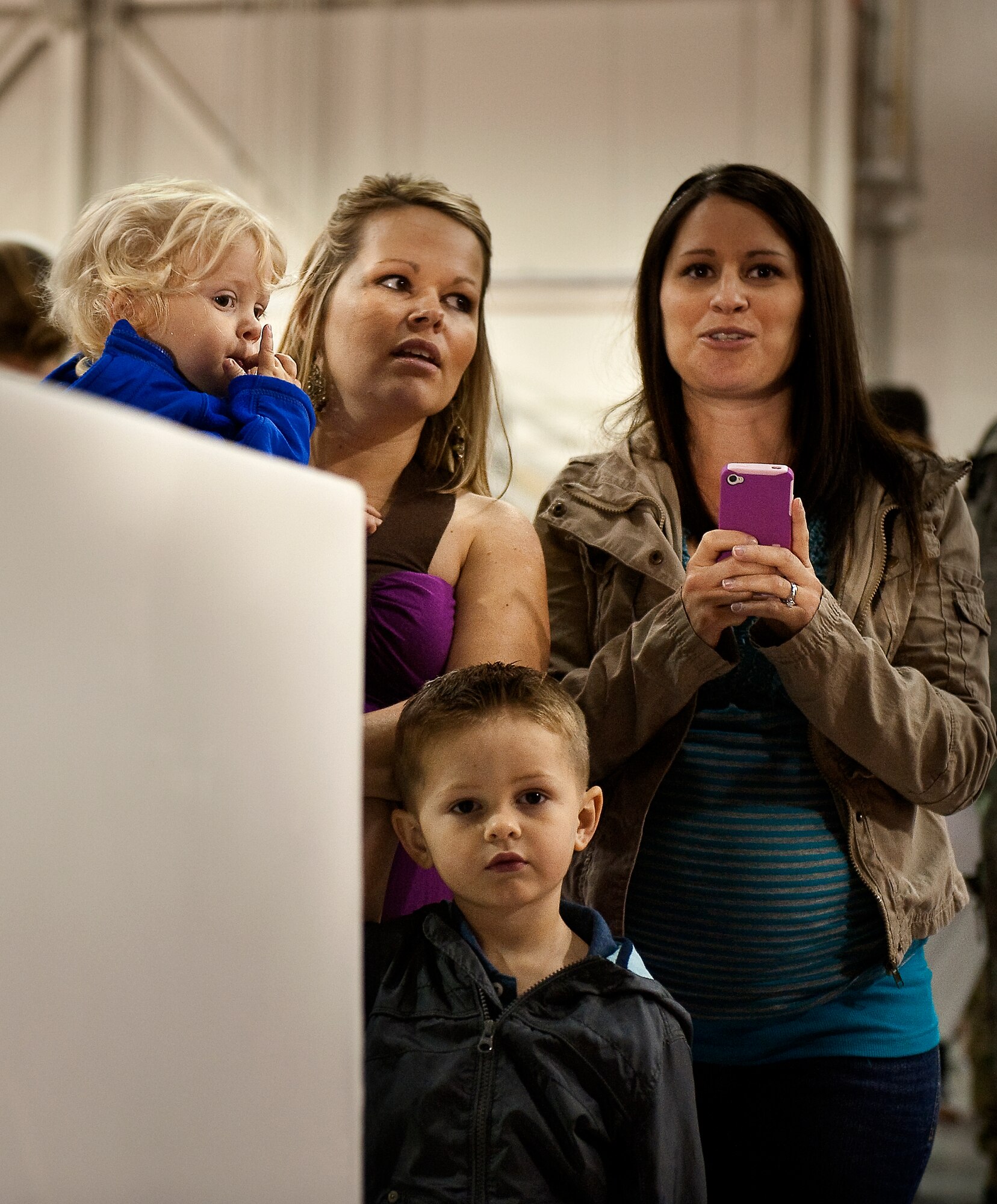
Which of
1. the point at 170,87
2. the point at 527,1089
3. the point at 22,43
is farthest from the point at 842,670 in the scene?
the point at 22,43

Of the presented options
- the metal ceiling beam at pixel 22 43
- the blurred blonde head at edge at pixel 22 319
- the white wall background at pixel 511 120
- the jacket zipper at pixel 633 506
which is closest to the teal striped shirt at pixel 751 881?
the jacket zipper at pixel 633 506

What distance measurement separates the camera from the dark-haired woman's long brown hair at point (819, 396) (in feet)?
4.73

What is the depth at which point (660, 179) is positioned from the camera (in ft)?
18.4

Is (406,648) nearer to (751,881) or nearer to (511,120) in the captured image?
(751,881)

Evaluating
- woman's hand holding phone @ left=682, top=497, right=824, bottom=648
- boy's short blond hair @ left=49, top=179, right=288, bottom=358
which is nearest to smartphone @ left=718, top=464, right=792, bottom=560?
woman's hand holding phone @ left=682, top=497, right=824, bottom=648

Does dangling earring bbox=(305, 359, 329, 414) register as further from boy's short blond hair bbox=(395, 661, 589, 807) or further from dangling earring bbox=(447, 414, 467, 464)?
boy's short blond hair bbox=(395, 661, 589, 807)

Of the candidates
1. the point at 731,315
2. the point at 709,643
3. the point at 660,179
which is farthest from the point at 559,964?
the point at 660,179

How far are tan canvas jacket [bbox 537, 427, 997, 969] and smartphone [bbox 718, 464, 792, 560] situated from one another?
0.29ft

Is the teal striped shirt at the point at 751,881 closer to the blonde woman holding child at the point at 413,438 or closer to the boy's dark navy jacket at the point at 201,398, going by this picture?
the blonde woman holding child at the point at 413,438

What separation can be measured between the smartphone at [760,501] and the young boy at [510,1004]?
0.22 meters

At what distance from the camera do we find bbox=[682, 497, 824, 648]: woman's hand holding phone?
1.19 m

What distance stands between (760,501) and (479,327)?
17.5 inches

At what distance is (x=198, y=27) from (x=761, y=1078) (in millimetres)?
5673

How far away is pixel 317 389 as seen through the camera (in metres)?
1.44
